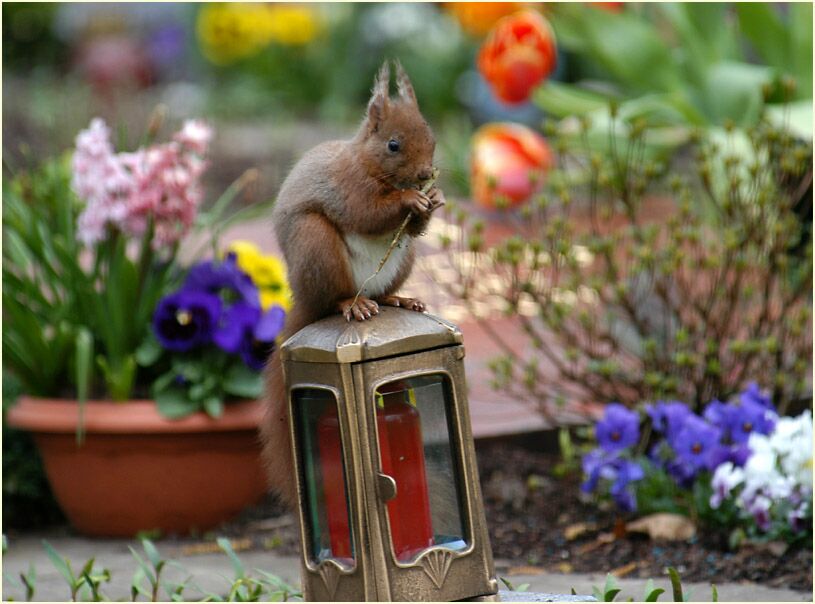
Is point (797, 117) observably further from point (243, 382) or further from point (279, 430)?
point (279, 430)

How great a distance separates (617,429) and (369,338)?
64.0 inches

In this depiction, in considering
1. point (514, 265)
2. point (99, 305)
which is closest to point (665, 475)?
point (514, 265)

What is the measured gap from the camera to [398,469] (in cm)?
252

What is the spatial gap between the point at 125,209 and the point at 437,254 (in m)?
3.40

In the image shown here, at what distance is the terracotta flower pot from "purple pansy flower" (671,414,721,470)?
1357mm

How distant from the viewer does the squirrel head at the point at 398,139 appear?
7.99ft

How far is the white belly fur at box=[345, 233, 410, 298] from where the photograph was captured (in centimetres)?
257

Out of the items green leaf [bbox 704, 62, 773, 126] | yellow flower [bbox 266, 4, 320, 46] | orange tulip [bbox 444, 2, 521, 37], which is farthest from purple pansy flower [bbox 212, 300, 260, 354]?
yellow flower [bbox 266, 4, 320, 46]

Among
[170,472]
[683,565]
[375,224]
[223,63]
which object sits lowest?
[683,565]

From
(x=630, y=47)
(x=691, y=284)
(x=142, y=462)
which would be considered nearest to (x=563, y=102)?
(x=630, y=47)

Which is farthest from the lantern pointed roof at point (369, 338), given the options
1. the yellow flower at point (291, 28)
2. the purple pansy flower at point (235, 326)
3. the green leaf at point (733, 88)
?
the yellow flower at point (291, 28)

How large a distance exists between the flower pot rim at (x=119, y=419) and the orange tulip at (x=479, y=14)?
662cm

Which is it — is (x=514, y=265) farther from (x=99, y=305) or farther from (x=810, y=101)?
(x=810, y=101)

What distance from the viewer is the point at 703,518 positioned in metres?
3.79
